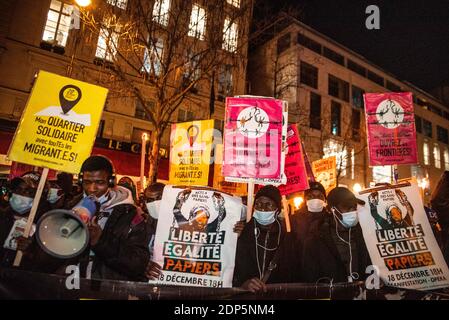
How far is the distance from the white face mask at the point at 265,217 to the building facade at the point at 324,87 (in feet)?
73.0

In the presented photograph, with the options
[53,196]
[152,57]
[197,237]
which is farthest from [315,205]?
[152,57]

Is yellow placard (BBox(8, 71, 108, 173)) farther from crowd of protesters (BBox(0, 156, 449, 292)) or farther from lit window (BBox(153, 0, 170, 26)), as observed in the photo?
lit window (BBox(153, 0, 170, 26))

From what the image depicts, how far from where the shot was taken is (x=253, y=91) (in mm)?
30578

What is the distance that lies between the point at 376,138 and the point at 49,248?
212 inches

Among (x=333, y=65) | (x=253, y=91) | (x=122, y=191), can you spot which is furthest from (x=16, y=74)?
(x=333, y=65)

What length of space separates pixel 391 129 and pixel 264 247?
3732mm

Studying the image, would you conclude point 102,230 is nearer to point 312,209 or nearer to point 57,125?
point 57,125

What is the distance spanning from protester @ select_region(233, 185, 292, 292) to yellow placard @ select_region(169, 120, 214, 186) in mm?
2752

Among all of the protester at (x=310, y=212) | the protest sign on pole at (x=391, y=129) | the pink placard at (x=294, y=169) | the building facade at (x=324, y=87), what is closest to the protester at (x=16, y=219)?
the protester at (x=310, y=212)

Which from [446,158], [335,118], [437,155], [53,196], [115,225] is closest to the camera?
[115,225]

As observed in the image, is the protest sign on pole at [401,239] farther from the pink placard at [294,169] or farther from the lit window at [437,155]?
the lit window at [437,155]

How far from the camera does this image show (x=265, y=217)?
3.40 m

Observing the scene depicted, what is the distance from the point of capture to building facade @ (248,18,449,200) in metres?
27.2
